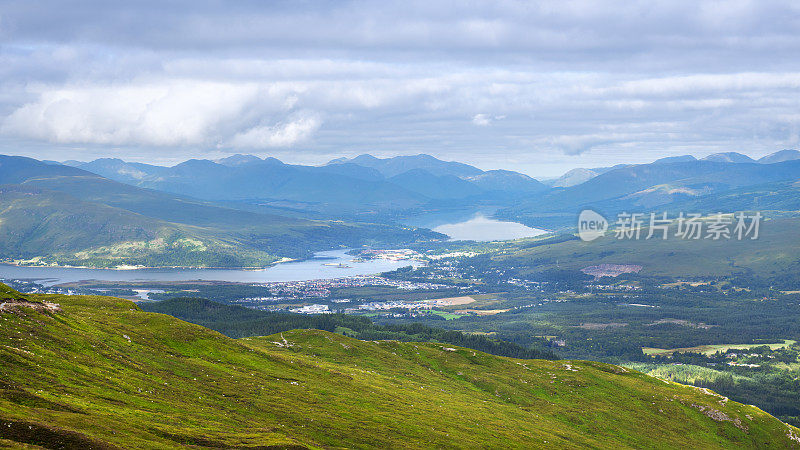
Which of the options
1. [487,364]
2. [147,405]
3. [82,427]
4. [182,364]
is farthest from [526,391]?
[82,427]

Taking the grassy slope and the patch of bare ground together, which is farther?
the patch of bare ground

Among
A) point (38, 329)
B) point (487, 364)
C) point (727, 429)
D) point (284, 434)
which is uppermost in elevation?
point (38, 329)

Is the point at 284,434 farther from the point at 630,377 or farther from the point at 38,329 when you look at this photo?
the point at 630,377

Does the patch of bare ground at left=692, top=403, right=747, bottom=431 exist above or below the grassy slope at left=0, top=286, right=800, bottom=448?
below

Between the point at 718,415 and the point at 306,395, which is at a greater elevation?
the point at 306,395

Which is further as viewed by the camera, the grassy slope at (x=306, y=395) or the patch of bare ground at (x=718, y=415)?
the patch of bare ground at (x=718, y=415)

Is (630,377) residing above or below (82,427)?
below

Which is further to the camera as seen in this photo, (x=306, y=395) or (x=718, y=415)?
(x=718, y=415)

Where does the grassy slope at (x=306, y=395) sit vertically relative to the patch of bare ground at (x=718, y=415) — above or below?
above
